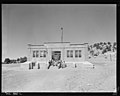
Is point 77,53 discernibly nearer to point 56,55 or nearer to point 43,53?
point 56,55

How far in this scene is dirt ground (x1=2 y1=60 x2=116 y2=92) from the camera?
1.79 m

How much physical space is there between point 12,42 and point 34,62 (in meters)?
0.25

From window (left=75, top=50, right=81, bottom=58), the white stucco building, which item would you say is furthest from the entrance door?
window (left=75, top=50, right=81, bottom=58)

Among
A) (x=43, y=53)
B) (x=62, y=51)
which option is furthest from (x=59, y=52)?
(x=43, y=53)

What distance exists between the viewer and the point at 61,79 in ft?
5.98

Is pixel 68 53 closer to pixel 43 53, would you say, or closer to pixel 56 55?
pixel 56 55

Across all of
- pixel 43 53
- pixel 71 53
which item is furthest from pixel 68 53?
pixel 43 53

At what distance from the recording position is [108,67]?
1.81 metres

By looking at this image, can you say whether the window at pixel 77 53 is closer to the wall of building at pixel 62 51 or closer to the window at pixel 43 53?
the wall of building at pixel 62 51

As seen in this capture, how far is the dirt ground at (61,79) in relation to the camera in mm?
1791

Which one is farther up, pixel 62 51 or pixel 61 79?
pixel 62 51

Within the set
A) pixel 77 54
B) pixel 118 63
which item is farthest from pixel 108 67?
pixel 77 54

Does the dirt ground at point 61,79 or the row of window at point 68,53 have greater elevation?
the row of window at point 68,53

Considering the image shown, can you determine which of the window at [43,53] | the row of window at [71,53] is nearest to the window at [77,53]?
the row of window at [71,53]
